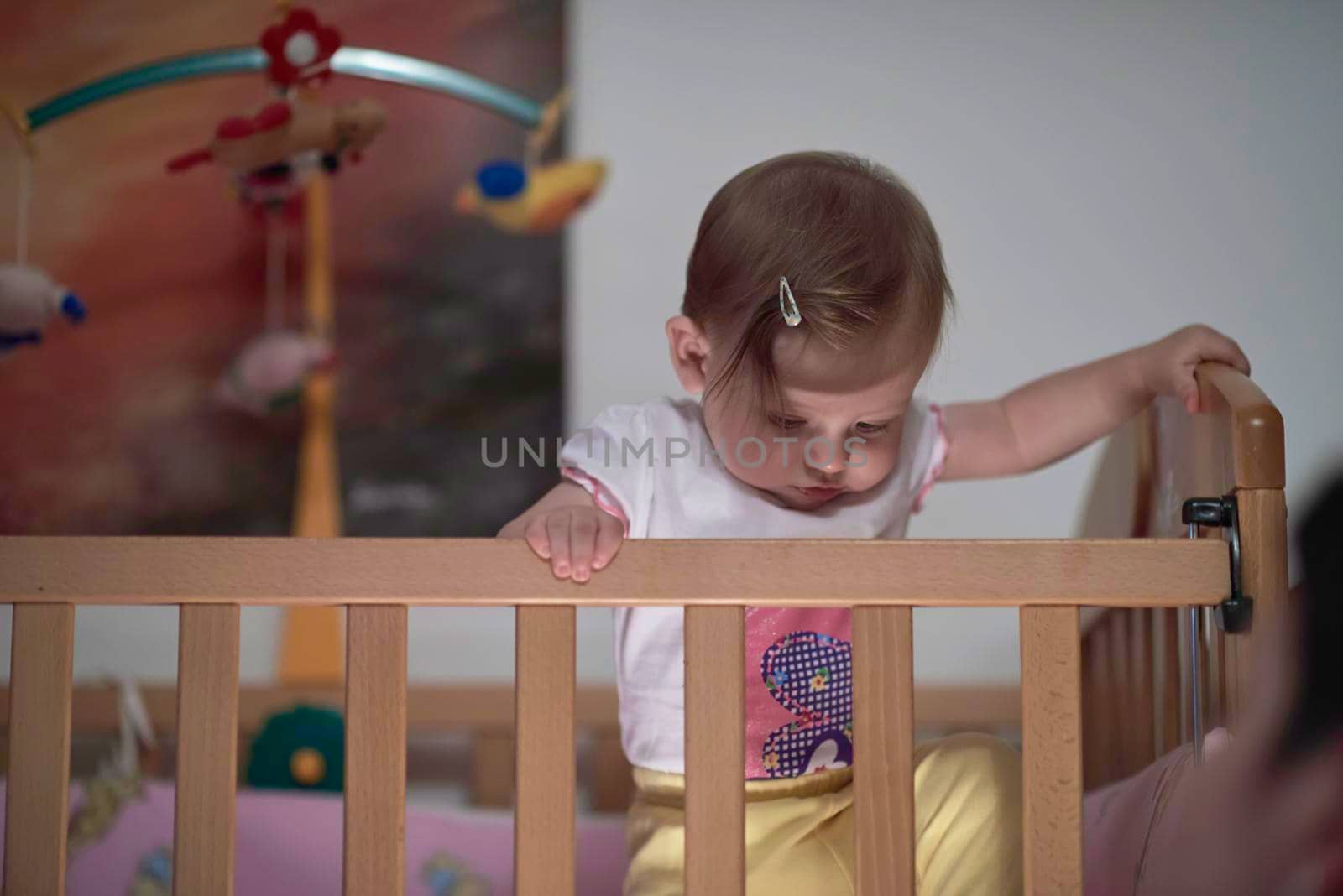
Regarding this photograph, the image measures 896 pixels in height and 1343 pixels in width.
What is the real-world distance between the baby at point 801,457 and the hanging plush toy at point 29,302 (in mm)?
529

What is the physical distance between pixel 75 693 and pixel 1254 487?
4.53ft

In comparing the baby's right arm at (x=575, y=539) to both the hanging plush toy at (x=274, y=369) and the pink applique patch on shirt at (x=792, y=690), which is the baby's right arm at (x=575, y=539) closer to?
the pink applique patch on shirt at (x=792, y=690)

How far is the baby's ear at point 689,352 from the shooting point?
978 millimetres

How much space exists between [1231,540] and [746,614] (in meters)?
0.32

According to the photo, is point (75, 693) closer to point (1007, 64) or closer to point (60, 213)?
point (60, 213)

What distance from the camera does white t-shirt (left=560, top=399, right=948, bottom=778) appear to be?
95 centimetres

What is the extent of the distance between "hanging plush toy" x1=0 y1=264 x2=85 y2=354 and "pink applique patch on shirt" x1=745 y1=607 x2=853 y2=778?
2.24 ft

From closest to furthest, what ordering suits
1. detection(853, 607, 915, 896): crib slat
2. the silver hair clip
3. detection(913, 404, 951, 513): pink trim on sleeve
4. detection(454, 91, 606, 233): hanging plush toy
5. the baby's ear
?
1. detection(853, 607, 915, 896): crib slat
2. the silver hair clip
3. the baby's ear
4. detection(913, 404, 951, 513): pink trim on sleeve
5. detection(454, 91, 606, 233): hanging plush toy

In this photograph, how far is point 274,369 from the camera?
1650 mm

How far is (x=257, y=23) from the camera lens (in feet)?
5.93

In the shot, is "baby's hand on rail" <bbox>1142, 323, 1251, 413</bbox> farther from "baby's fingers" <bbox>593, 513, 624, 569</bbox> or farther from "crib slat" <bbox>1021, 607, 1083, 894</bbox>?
"baby's fingers" <bbox>593, 513, 624, 569</bbox>

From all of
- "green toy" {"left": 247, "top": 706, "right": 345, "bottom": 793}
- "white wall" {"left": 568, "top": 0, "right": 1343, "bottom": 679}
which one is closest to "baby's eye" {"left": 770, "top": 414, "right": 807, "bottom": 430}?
"white wall" {"left": 568, "top": 0, "right": 1343, "bottom": 679}

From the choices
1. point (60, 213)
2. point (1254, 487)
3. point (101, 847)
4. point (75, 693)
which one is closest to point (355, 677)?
point (1254, 487)

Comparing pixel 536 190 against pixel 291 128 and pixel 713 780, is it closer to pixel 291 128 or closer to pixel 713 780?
pixel 291 128
